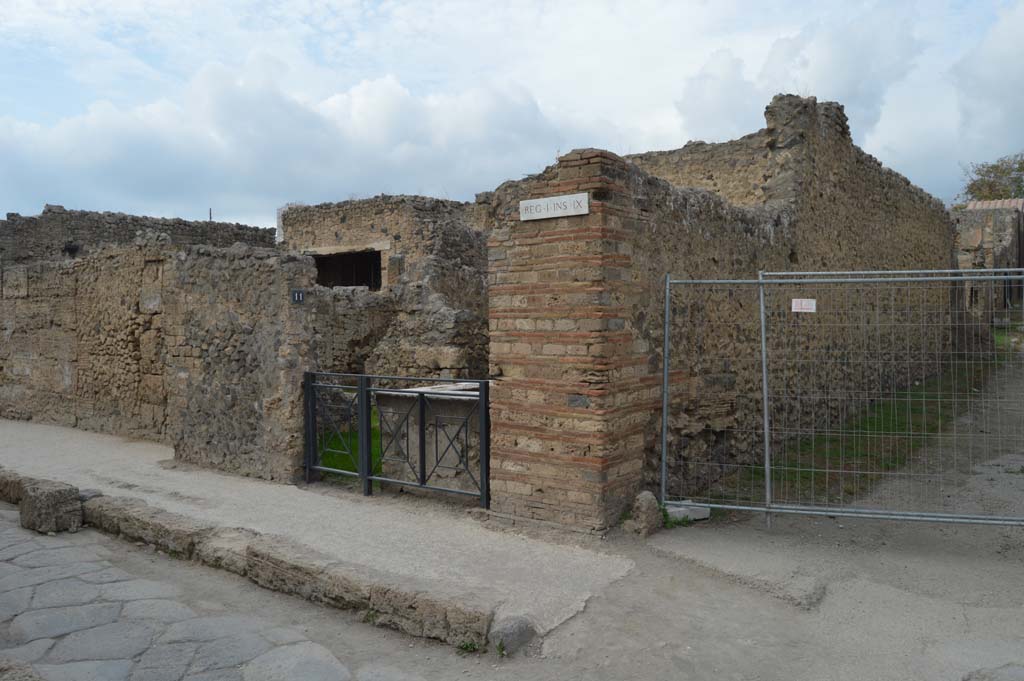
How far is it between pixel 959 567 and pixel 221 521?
5.61 metres

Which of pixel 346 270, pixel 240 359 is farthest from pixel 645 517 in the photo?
pixel 346 270

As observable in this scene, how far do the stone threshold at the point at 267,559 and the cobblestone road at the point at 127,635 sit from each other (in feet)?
1.34

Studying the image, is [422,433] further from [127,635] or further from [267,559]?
[127,635]

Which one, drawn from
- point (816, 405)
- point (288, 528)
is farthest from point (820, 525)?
point (288, 528)

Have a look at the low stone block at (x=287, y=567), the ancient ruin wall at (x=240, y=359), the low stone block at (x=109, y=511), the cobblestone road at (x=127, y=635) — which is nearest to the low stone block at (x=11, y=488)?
the low stone block at (x=109, y=511)

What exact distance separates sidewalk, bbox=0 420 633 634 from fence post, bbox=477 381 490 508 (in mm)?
263

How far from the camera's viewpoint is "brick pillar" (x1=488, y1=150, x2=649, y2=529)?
5.64 m

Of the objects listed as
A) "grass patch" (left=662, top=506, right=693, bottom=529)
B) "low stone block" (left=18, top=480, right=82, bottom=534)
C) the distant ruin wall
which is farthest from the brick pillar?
"low stone block" (left=18, top=480, right=82, bottom=534)

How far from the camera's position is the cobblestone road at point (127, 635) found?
3.94 metres

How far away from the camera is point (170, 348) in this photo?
9.13m

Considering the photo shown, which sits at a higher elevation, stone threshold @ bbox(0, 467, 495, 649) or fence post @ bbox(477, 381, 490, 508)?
fence post @ bbox(477, 381, 490, 508)

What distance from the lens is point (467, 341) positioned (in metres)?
10.2

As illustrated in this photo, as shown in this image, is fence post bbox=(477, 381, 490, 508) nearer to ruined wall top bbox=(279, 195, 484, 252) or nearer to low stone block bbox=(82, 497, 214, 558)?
low stone block bbox=(82, 497, 214, 558)

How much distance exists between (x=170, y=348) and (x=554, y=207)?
564 cm
